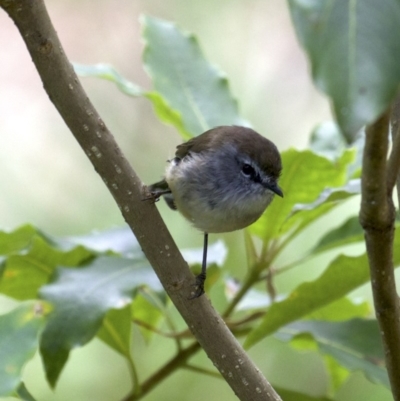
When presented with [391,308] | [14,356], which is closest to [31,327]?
[14,356]

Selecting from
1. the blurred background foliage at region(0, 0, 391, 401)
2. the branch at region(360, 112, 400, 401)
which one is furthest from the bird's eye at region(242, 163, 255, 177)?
the blurred background foliage at region(0, 0, 391, 401)

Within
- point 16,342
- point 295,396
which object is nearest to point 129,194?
point 16,342

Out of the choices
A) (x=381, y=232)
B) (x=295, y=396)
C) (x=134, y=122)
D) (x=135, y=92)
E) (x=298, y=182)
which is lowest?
(x=295, y=396)

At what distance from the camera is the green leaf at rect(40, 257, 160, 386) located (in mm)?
1377

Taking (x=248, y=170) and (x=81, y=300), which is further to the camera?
(x=248, y=170)

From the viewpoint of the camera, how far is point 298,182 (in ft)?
5.31

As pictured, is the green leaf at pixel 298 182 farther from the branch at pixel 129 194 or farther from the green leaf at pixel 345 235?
the branch at pixel 129 194

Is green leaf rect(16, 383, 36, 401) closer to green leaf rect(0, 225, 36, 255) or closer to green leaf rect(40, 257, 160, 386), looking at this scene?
green leaf rect(40, 257, 160, 386)

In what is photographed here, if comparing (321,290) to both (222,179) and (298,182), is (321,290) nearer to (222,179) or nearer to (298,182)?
(298,182)

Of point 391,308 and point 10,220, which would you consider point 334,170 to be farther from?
point 10,220

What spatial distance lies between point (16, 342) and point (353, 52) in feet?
2.39

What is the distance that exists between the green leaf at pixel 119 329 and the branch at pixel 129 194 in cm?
42

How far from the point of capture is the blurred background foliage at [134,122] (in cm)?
282

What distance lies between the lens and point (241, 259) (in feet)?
9.36
